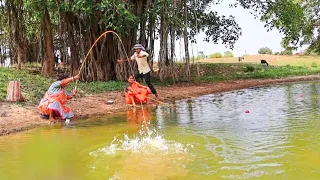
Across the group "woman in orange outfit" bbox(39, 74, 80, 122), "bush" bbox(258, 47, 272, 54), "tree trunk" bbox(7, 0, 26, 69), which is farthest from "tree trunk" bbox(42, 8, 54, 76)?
"bush" bbox(258, 47, 272, 54)

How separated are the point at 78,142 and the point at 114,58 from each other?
353 inches

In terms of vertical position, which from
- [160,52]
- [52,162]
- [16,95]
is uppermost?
[160,52]

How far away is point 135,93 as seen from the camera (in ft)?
36.9

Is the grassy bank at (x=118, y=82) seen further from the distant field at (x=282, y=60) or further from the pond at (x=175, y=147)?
the pond at (x=175, y=147)

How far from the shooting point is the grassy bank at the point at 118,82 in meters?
11.5

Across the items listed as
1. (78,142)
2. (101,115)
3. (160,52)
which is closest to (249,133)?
(78,142)

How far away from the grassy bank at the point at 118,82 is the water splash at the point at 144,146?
452cm

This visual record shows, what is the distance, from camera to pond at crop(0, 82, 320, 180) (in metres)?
4.69

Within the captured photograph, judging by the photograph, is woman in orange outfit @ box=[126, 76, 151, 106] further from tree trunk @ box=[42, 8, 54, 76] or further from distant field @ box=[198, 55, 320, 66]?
distant field @ box=[198, 55, 320, 66]

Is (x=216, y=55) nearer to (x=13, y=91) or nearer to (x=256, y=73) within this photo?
(x=256, y=73)

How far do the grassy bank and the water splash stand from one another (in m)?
4.52

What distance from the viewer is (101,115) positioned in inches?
391

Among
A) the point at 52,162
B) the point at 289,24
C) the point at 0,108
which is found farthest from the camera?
the point at 289,24

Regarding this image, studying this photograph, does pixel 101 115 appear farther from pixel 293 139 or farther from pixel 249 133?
pixel 293 139
